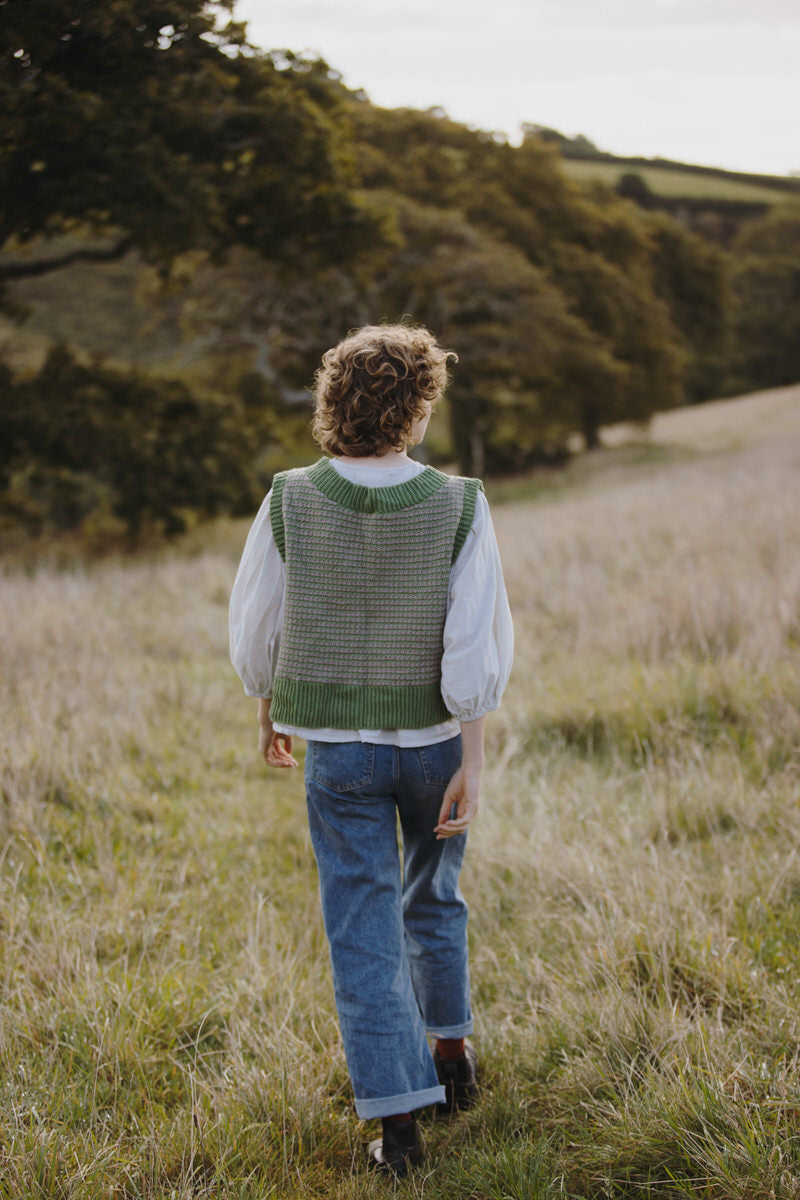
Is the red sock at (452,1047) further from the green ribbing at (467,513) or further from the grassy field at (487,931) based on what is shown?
the green ribbing at (467,513)

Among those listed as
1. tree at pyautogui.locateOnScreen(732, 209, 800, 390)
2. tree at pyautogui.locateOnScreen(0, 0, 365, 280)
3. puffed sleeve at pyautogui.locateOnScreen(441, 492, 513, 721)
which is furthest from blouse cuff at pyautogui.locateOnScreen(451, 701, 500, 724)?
tree at pyautogui.locateOnScreen(732, 209, 800, 390)

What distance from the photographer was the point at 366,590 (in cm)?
197

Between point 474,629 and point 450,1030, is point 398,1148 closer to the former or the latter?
point 450,1030

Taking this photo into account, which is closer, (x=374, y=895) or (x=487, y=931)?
(x=374, y=895)

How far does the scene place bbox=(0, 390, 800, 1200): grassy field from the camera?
1.88 metres

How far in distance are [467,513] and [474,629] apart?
26 cm

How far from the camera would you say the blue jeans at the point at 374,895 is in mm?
1961

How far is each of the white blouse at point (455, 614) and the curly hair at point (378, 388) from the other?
2.6 inches

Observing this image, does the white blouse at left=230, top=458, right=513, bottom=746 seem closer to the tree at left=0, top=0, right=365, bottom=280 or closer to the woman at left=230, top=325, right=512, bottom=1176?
the woman at left=230, top=325, right=512, bottom=1176

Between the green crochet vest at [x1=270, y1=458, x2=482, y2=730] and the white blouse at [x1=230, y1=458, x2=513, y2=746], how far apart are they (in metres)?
0.03

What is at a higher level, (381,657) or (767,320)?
(767,320)

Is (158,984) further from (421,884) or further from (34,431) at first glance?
(34,431)

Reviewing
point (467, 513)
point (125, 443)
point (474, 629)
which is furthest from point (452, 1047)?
point (125, 443)

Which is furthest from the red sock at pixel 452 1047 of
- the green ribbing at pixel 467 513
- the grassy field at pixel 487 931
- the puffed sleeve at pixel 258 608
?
the green ribbing at pixel 467 513
